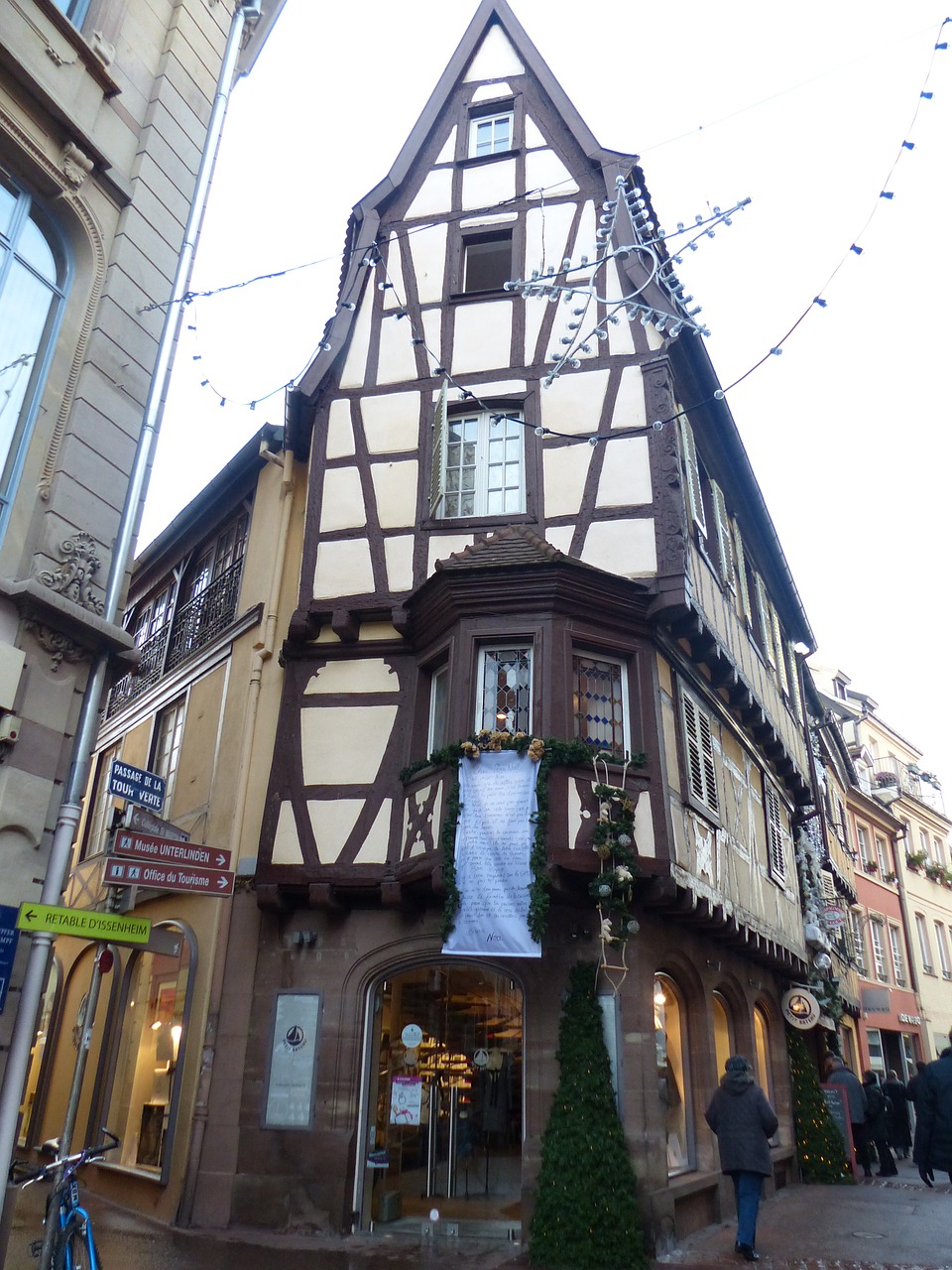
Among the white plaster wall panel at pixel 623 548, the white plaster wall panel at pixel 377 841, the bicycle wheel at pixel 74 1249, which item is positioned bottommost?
the bicycle wheel at pixel 74 1249

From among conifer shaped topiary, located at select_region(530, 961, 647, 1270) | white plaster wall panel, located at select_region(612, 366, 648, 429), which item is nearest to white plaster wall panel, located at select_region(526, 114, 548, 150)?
white plaster wall panel, located at select_region(612, 366, 648, 429)

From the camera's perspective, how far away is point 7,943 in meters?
6.97

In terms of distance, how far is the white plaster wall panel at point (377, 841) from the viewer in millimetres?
10531

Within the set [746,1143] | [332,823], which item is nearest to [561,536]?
[332,823]

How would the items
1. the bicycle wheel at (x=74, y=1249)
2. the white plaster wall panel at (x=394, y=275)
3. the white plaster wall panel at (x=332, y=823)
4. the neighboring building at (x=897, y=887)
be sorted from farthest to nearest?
the neighboring building at (x=897, y=887) < the white plaster wall panel at (x=394, y=275) < the white plaster wall panel at (x=332, y=823) < the bicycle wheel at (x=74, y=1249)

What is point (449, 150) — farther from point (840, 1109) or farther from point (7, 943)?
point (840, 1109)

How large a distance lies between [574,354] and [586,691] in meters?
4.28

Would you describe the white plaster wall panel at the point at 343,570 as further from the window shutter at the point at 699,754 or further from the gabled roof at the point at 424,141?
the window shutter at the point at 699,754

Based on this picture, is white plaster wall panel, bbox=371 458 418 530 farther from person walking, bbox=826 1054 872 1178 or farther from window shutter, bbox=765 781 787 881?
person walking, bbox=826 1054 872 1178

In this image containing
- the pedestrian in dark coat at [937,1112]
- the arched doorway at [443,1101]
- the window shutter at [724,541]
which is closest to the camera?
the pedestrian in dark coat at [937,1112]

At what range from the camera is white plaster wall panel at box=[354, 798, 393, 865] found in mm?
10531

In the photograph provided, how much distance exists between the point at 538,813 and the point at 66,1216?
4.77 m

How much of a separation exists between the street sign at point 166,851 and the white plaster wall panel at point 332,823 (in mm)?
2319

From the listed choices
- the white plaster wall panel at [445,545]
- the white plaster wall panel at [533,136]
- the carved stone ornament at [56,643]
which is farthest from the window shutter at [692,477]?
the carved stone ornament at [56,643]
